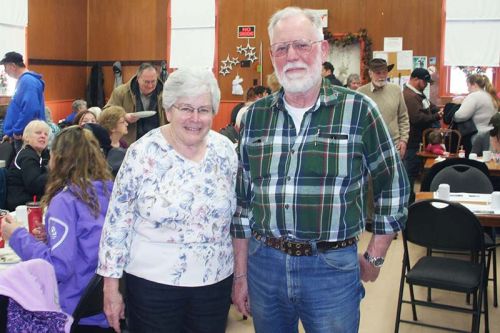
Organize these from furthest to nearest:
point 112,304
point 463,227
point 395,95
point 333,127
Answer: point 395,95
point 463,227
point 112,304
point 333,127

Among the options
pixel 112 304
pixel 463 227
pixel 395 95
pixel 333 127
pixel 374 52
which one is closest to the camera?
pixel 333 127

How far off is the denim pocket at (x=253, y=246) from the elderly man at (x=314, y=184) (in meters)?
0.01

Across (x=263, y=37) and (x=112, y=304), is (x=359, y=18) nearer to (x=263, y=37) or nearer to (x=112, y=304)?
(x=263, y=37)

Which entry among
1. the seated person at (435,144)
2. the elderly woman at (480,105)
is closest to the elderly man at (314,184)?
the seated person at (435,144)

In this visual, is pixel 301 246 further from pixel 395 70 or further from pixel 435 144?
pixel 395 70

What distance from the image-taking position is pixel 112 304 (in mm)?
2061

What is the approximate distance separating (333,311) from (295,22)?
0.91 m

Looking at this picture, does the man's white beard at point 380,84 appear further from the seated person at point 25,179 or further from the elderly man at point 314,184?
the elderly man at point 314,184

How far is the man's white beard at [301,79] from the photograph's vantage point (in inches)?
74.0

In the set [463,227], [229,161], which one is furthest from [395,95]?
[229,161]

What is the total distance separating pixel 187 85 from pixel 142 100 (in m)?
3.50

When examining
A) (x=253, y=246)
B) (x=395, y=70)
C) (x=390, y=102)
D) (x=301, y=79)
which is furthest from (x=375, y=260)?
(x=395, y=70)

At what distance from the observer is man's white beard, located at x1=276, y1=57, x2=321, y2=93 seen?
6.17 feet

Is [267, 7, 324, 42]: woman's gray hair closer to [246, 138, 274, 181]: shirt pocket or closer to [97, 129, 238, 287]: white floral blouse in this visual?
[246, 138, 274, 181]: shirt pocket
